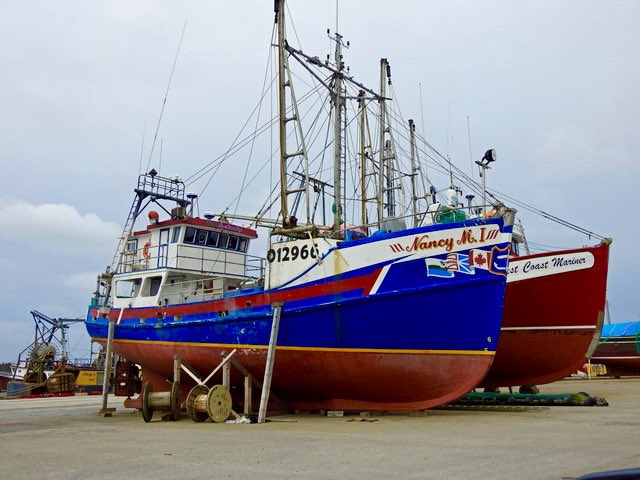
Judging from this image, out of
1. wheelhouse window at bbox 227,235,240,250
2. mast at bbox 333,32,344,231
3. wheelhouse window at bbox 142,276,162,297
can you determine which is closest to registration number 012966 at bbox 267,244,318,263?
mast at bbox 333,32,344,231

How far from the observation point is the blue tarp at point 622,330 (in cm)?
3397

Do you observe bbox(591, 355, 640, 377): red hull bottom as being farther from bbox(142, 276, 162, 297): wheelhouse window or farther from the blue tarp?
bbox(142, 276, 162, 297): wheelhouse window

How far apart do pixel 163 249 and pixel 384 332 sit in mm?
9127

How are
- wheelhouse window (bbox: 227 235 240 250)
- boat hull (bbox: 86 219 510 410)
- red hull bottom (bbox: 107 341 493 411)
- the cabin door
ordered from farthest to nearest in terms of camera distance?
wheelhouse window (bbox: 227 235 240 250), the cabin door, red hull bottom (bbox: 107 341 493 411), boat hull (bbox: 86 219 510 410)

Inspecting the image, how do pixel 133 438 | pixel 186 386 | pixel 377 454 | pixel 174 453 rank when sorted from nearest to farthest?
pixel 377 454 → pixel 174 453 → pixel 133 438 → pixel 186 386

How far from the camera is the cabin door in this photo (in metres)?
19.4

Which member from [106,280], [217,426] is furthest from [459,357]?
[106,280]


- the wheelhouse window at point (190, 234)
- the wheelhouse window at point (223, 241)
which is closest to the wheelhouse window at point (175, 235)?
the wheelhouse window at point (190, 234)

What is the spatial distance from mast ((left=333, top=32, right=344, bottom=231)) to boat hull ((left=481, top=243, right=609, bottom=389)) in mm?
5664

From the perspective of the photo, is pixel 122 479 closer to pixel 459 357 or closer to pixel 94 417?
pixel 459 357

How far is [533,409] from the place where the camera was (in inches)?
587

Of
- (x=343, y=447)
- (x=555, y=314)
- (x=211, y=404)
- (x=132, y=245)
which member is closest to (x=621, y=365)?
(x=555, y=314)

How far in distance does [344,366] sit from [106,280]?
11.2m

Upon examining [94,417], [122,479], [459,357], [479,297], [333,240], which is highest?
[333,240]
